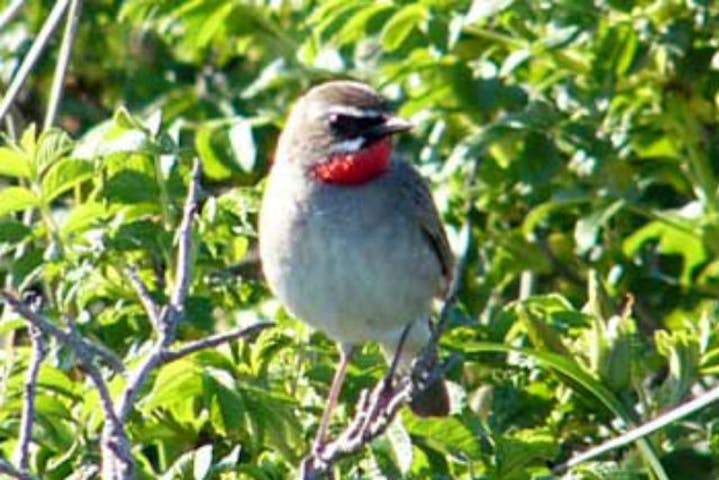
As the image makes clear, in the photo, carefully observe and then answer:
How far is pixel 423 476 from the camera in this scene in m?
4.85

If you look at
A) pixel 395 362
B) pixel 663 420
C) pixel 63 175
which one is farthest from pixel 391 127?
pixel 663 420

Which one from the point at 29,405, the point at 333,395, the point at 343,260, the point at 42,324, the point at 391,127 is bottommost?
the point at 333,395

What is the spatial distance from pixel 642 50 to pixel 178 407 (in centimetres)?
175

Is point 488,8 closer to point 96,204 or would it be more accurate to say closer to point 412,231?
point 412,231

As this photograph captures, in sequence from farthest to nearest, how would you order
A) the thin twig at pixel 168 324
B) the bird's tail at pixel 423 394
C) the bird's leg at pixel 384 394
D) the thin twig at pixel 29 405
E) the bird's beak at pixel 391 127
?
the bird's tail at pixel 423 394 < the bird's beak at pixel 391 127 < the bird's leg at pixel 384 394 < the thin twig at pixel 29 405 < the thin twig at pixel 168 324

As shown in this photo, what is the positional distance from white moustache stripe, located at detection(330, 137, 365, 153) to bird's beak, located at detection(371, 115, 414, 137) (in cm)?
5

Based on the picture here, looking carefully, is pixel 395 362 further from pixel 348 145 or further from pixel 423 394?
pixel 348 145

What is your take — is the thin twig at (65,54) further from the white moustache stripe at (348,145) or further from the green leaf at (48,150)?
the white moustache stripe at (348,145)

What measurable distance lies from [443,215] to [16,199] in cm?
151

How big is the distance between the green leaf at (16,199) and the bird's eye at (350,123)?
770mm

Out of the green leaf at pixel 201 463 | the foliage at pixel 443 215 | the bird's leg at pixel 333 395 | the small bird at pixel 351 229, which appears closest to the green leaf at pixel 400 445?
the foliage at pixel 443 215

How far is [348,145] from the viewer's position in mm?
5363

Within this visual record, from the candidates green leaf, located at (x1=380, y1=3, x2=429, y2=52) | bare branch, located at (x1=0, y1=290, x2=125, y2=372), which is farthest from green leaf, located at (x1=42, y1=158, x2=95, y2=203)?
green leaf, located at (x1=380, y1=3, x2=429, y2=52)

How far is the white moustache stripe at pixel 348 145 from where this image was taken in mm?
5341
